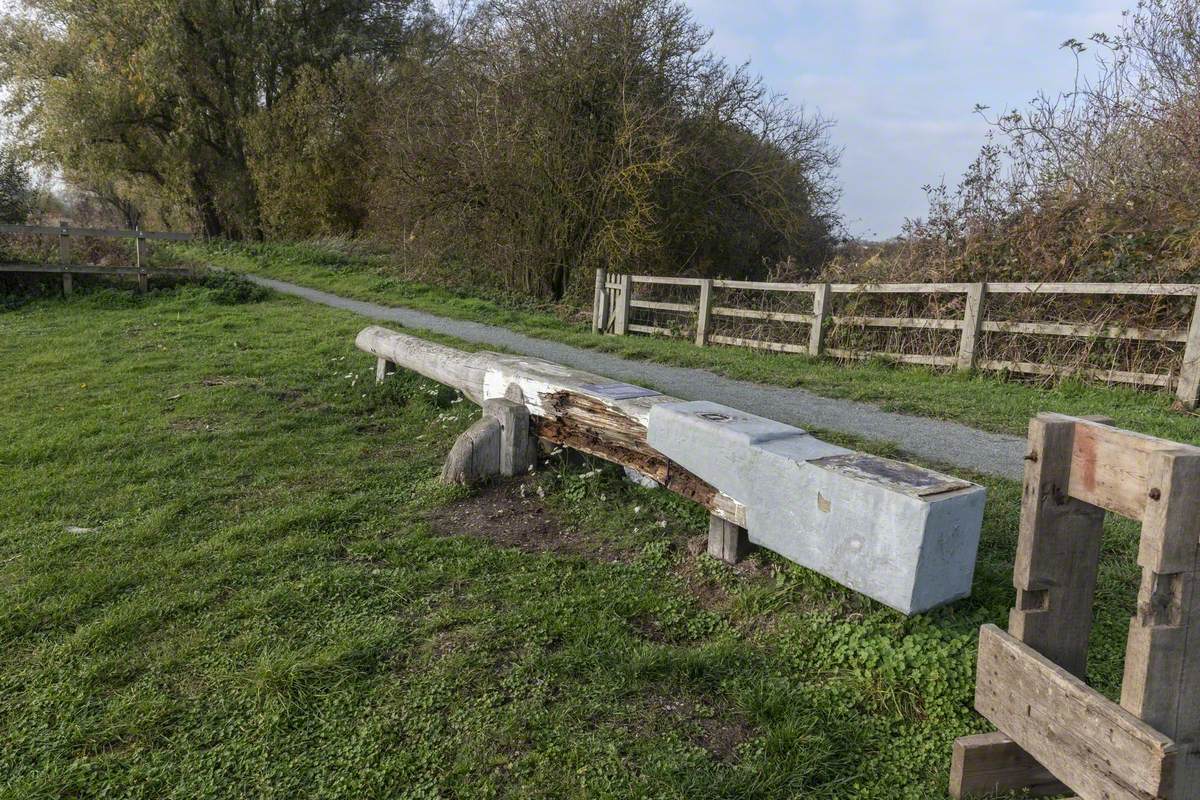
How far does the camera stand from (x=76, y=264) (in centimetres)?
1359

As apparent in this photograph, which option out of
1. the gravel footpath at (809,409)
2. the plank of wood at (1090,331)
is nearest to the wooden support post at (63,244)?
the gravel footpath at (809,409)

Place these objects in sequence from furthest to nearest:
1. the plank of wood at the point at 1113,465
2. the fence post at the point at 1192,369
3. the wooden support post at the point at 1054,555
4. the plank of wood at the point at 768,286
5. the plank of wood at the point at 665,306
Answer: the plank of wood at the point at 665,306
the plank of wood at the point at 768,286
the fence post at the point at 1192,369
the wooden support post at the point at 1054,555
the plank of wood at the point at 1113,465

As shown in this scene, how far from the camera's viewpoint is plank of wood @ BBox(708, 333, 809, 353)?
32.5 ft

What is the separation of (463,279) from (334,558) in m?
14.1

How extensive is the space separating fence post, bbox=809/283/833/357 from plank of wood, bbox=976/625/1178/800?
7.47 m

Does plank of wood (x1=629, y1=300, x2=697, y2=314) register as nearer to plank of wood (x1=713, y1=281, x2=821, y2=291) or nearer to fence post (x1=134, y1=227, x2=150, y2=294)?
plank of wood (x1=713, y1=281, x2=821, y2=291)

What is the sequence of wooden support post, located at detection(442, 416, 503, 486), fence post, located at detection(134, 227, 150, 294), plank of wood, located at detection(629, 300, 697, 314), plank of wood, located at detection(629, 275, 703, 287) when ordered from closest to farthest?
wooden support post, located at detection(442, 416, 503, 486) → plank of wood, located at detection(629, 275, 703, 287) → plank of wood, located at detection(629, 300, 697, 314) → fence post, located at detection(134, 227, 150, 294)

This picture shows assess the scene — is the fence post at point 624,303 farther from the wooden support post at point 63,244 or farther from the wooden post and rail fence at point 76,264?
the wooden support post at point 63,244

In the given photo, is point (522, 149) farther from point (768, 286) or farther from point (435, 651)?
point (435, 651)

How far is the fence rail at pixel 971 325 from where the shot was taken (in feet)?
22.2

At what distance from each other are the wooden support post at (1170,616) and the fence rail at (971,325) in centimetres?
571

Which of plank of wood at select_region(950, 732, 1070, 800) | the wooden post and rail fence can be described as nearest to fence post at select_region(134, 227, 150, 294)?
the wooden post and rail fence

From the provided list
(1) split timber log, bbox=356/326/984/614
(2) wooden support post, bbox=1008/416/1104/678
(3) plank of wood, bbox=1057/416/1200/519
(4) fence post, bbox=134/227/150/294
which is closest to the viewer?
(3) plank of wood, bbox=1057/416/1200/519

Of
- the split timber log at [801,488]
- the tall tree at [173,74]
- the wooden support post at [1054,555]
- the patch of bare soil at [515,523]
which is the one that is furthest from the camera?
the tall tree at [173,74]
